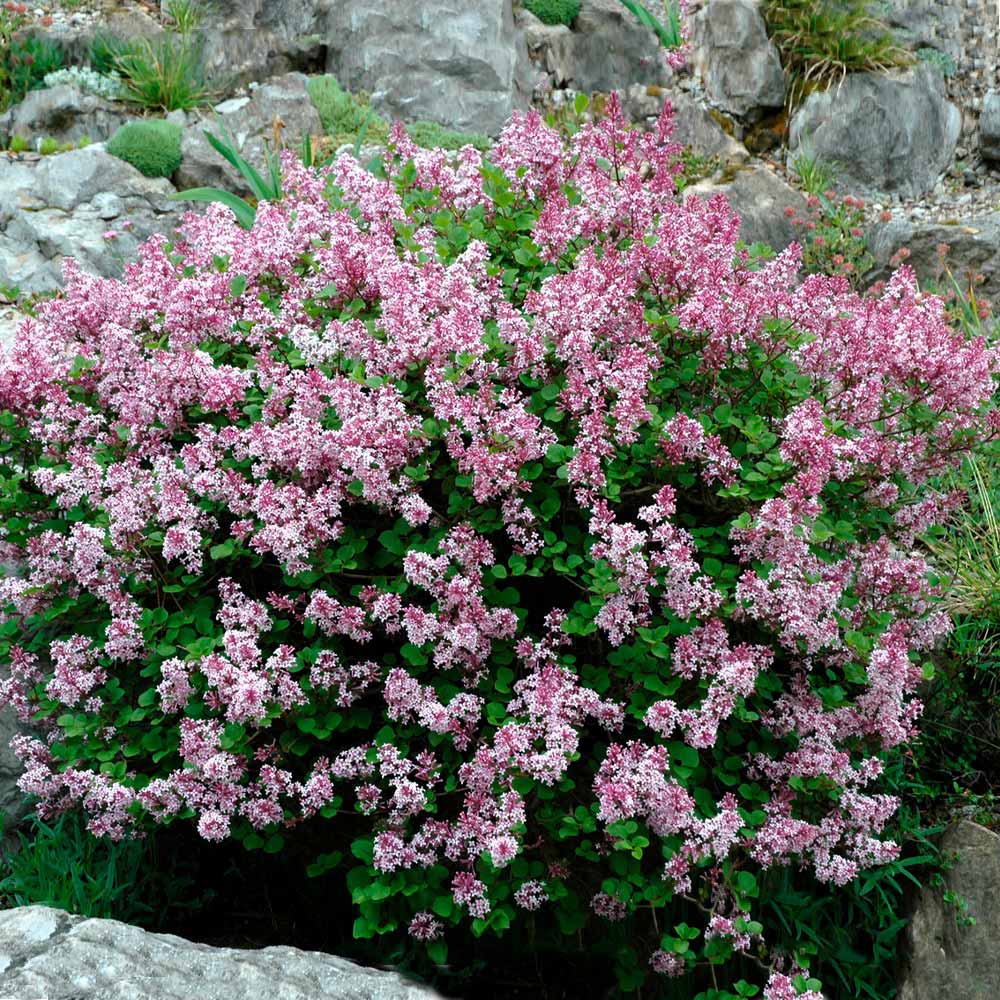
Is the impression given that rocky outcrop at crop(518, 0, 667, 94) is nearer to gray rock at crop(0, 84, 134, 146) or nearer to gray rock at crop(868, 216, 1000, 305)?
gray rock at crop(868, 216, 1000, 305)

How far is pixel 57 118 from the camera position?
9.33 m

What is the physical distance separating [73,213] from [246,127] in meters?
1.93

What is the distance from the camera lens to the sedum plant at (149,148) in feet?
28.1

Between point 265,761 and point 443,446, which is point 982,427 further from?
point 265,761

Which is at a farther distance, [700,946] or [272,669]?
[700,946]

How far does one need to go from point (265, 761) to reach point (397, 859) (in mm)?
449

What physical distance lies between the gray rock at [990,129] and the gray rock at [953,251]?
9.35ft

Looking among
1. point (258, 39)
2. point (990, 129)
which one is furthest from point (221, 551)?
point (990, 129)

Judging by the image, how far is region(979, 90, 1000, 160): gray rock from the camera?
1061cm

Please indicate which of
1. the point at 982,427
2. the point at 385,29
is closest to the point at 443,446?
the point at 982,427

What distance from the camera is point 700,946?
314cm

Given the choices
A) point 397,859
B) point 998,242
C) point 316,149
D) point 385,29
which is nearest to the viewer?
point 397,859

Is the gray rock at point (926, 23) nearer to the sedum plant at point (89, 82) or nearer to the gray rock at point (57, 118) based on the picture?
the sedum plant at point (89, 82)

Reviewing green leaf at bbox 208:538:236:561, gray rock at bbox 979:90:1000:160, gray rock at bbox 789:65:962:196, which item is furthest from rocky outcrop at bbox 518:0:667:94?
green leaf at bbox 208:538:236:561
